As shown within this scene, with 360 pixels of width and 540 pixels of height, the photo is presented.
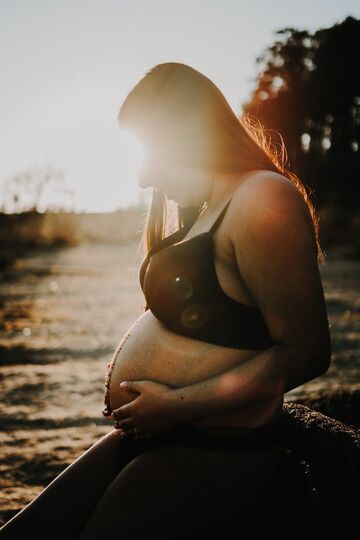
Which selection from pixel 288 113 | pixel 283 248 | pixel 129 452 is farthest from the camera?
pixel 288 113

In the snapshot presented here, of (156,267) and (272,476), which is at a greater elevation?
(156,267)

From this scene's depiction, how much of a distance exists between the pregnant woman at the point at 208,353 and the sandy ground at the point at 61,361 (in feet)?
3.71

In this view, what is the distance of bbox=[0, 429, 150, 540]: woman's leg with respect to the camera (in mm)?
1506

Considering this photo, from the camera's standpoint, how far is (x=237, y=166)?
1.61 metres

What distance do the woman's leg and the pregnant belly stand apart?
0.17 metres

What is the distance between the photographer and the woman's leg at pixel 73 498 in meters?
1.51

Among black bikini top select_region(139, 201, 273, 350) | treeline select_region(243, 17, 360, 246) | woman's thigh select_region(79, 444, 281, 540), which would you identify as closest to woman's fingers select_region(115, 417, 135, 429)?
woman's thigh select_region(79, 444, 281, 540)

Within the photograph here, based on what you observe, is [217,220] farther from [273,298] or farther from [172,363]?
[172,363]

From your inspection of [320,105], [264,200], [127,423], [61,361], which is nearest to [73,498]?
[127,423]

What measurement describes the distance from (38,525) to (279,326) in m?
A: 0.94

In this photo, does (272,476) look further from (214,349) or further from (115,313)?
(115,313)

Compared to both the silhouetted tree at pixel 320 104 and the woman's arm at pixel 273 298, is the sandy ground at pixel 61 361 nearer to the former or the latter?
the woman's arm at pixel 273 298

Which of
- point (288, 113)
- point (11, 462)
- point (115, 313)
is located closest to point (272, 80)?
point (288, 113)

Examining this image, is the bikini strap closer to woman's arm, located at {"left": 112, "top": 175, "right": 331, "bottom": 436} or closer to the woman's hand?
woman's arm, located at {"left": 112, "top": 175, "right": 331, "bottom": 436}
